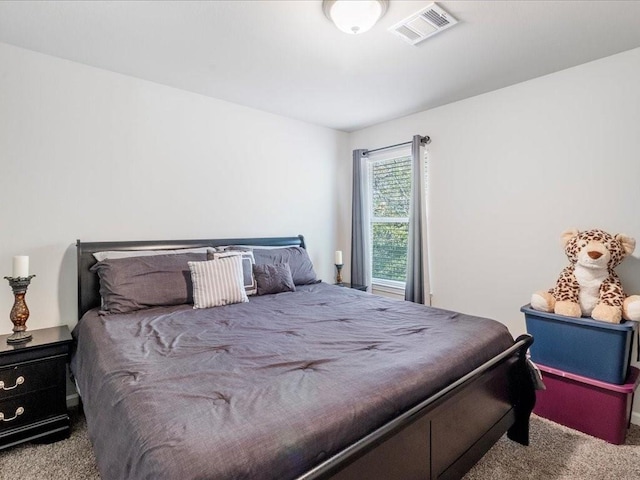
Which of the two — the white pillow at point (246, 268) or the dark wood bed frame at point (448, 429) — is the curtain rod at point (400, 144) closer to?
the white pillow at point (246, 268)

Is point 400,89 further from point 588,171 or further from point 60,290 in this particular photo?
point 60,290

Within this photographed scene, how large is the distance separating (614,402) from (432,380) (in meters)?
1.42

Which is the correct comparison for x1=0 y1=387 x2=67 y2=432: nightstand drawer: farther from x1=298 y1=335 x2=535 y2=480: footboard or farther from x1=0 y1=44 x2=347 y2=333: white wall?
x1=298 y1=335 x2=535 y2=480: footboard

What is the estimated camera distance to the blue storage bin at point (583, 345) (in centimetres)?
193

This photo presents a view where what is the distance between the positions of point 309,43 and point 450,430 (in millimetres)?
2197

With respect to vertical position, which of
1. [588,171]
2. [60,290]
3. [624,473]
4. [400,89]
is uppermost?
[400,89]

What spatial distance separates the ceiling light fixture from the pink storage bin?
2356mm

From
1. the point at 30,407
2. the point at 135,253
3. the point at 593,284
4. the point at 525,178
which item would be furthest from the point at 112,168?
the point at 593,284

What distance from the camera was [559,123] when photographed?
246 centimetres

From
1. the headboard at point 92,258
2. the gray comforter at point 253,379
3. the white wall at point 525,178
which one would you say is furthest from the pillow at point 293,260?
the white wall at point 525,178

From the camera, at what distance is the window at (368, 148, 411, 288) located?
3.61m

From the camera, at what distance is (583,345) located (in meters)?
2.04

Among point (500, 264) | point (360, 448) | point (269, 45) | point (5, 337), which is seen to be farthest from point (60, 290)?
point (500, 264)

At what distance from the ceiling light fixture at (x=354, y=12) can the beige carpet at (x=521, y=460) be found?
7.79 feet
